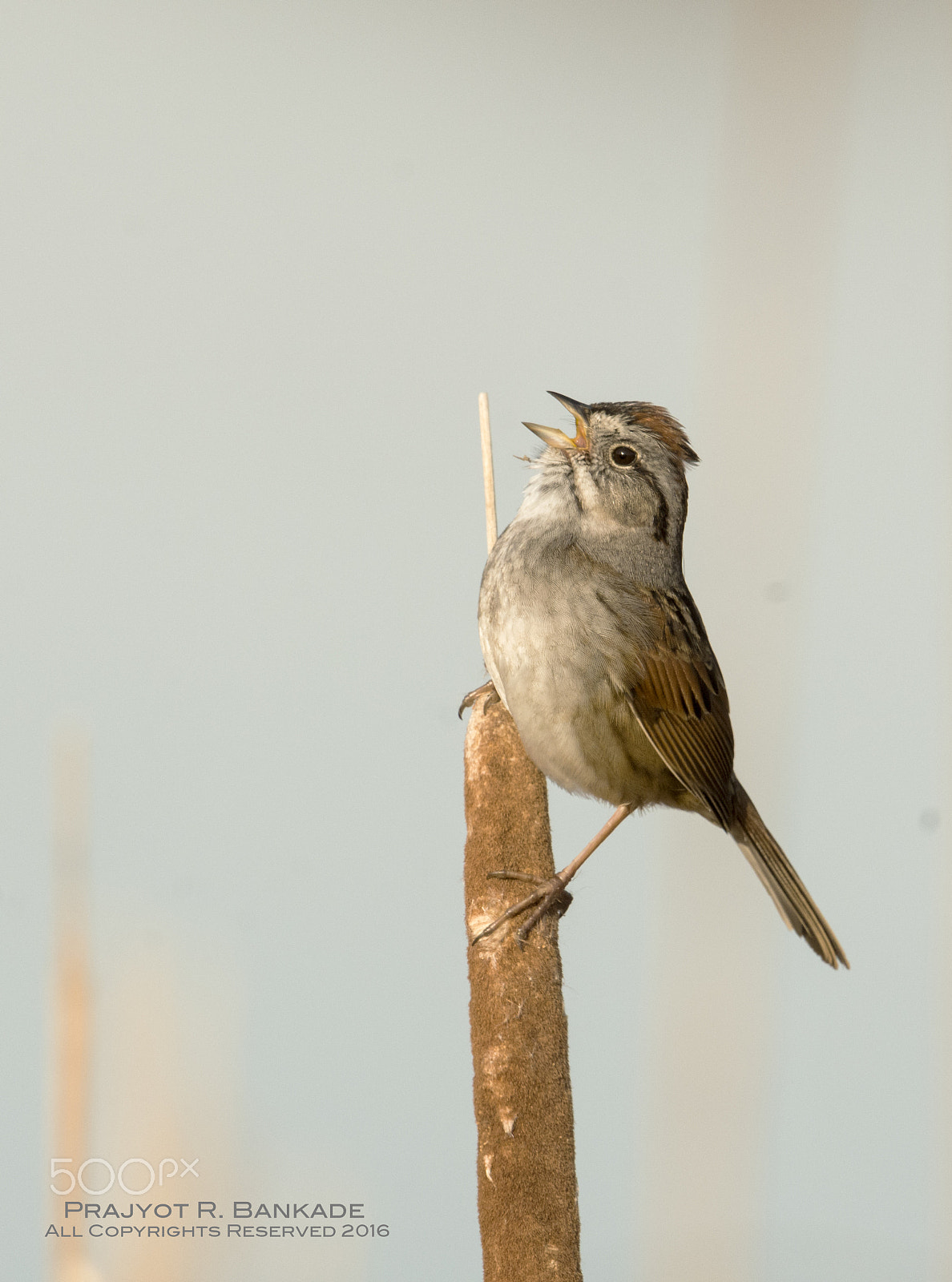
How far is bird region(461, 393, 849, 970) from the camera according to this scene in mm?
2895

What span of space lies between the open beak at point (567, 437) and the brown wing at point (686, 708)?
414 millimetres

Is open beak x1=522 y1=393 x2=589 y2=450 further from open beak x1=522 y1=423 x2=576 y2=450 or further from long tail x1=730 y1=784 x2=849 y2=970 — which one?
long tail x1=730 y1=784 x2=849 y2=970

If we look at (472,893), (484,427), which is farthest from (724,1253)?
(484,427)

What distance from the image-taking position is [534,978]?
2.16 m

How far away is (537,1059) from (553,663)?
105cm

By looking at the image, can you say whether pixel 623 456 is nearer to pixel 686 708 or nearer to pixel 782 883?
pixel 686 708

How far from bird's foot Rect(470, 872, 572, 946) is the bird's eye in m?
1.10

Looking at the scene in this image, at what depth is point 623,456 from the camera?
311 cm

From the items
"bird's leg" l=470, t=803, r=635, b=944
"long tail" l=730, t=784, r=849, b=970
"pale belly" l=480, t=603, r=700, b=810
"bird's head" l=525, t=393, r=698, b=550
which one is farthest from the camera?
"bird's head" l=525, t=393, r=698, b=550

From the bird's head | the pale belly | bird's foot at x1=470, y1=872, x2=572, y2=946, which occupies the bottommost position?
bird's foot at x1=470, y1=872, x2=572, y2=946

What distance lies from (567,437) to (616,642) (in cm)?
52

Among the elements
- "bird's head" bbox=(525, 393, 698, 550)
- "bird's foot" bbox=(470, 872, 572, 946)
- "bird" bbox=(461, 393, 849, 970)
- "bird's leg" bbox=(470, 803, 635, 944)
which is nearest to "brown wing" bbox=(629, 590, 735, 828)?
"bird" bbox=(461, 393, 849, 970)

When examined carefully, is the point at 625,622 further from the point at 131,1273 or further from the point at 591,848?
the point at 131,1273

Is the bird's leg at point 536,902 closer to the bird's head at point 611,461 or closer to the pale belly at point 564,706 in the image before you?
the pale belly at point 564,706
